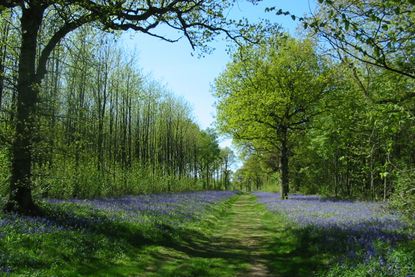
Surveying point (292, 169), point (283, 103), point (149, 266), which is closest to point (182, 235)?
point (149, 266)

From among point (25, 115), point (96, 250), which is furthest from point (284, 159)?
point (25, 115)

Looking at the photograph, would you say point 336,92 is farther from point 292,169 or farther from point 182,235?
point 292,169

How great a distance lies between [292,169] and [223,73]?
96.1 feet

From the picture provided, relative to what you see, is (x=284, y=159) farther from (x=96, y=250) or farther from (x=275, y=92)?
(x=96, y=250)

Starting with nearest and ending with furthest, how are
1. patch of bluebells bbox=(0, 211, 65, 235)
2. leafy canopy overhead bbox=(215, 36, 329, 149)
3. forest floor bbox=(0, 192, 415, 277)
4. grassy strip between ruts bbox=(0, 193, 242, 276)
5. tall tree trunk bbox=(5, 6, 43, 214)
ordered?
grassy strip between ruts bbox=(0, 193, 242, 276) → forest floor bbox=(0, 192, 415, 277) → patch of bluebells bbox=(0, 211, 65, 235) → tall tree trunk bbox=(5, 6, 43, 214) → leafy canopy overhead bbox=(215, 36, 329, 149)

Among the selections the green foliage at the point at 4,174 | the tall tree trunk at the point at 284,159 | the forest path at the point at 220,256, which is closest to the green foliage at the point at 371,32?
the forest path at the point at 220,256

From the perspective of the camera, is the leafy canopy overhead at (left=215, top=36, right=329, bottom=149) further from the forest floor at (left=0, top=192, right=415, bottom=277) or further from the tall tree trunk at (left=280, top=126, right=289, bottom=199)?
the forest floor at (left=0, top=192, right=415, bottom=277)

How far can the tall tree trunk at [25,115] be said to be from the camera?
38.5ft

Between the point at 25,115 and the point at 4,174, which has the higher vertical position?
the point at 25,115

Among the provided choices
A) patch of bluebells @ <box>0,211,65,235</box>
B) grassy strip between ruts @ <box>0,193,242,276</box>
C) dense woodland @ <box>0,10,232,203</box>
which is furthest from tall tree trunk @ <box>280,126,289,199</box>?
patch of bluebells @ <box>0,211,65,235</box>

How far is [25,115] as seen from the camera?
11.8 meters

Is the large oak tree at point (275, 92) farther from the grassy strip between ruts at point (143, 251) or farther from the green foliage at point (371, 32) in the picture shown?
the green foliage at point (371, 32)

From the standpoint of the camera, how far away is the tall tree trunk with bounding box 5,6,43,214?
38.5 feet

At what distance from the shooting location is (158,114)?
51.0 m
